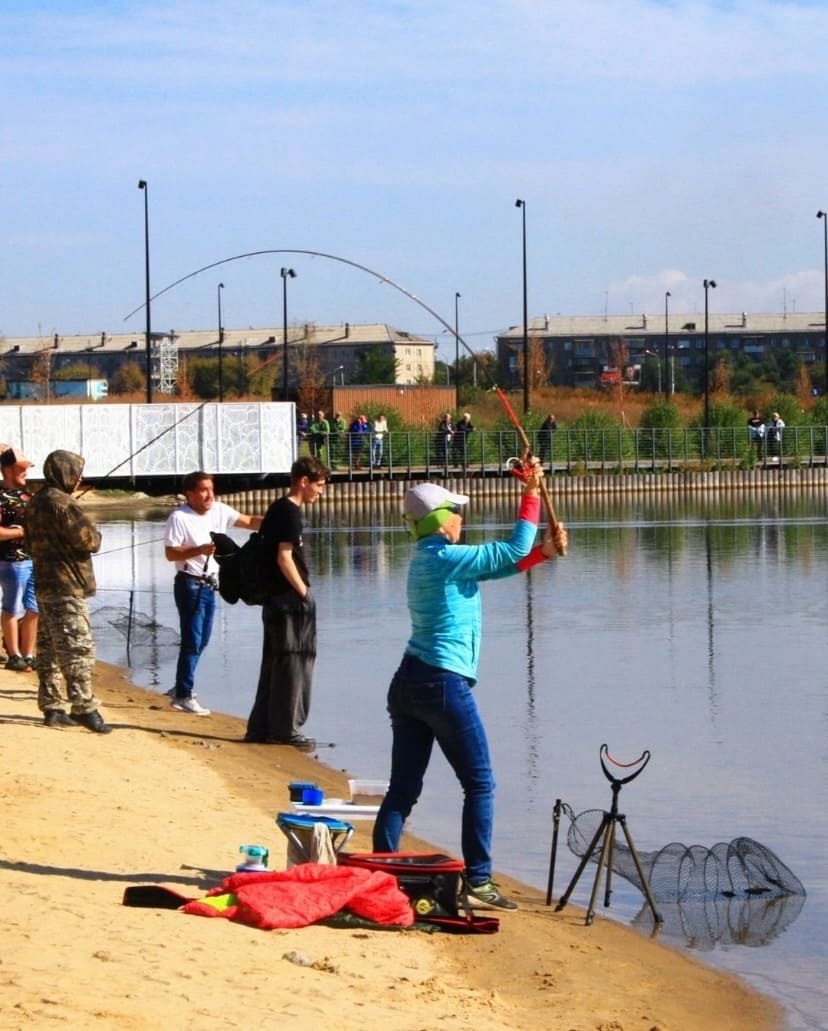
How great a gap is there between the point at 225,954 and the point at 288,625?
5.16m

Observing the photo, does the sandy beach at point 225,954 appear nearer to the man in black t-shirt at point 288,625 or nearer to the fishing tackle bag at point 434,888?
the fishing tackle bag at point 434,888

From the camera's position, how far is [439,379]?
4451 inches

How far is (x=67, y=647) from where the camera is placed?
1105 centimetres

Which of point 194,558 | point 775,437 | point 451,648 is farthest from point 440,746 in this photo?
point 775,437

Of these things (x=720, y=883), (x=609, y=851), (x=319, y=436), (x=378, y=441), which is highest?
(x=319, y=436)

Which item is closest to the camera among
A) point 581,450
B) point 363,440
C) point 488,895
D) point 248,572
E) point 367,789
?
point 488,895

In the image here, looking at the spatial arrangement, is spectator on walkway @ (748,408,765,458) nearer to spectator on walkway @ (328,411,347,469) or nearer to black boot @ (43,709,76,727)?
spectator on walkway @ (328,411,347,469)

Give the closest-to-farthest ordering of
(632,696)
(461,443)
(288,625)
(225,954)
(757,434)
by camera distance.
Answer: (225,954), (288,625), (632,696), (461,443), (757,434)

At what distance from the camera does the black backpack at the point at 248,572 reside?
11391 millimetres

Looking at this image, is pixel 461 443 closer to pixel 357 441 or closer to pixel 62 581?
pixel 357 441

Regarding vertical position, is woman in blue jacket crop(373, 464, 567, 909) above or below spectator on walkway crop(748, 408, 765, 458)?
below

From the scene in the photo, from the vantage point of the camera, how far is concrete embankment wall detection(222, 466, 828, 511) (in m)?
51.0

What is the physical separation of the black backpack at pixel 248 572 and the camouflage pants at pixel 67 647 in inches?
35.3

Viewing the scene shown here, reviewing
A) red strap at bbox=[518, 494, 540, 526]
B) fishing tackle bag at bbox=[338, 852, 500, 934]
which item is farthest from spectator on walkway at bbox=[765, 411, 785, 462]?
fishing tackle bag at bbox=[338, 852, 500, 934]
